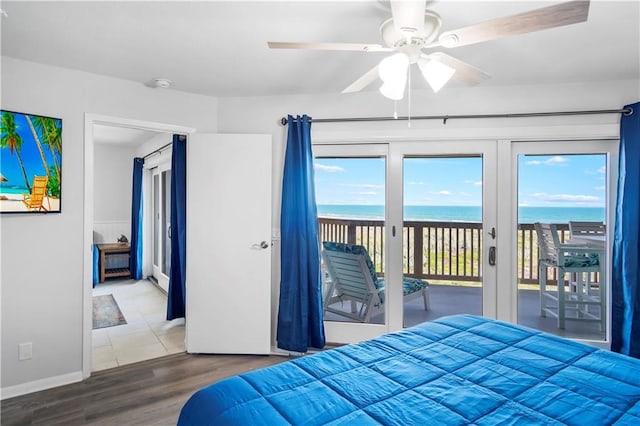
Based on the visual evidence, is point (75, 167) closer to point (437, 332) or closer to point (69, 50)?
point (69, 50)

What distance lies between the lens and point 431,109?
3211mm

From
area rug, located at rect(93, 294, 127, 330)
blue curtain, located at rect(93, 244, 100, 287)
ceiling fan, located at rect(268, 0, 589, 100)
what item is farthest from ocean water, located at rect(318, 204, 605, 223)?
blue curtain, located at rect(93, 244, 100, 287)

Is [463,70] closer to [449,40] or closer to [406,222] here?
[449,40]

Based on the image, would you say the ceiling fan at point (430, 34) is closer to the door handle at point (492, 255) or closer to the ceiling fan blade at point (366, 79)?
the ceiling fan blade at point (366, 79)

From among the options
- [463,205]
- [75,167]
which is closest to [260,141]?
[75,167]

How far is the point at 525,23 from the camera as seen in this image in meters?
1.38

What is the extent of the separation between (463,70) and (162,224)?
5.24m

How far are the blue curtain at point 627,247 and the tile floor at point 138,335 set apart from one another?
3.67 m

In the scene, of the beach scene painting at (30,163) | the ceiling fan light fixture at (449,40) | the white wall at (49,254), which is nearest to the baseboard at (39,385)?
the white wall at (49,254)

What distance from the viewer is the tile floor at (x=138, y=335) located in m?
3.21

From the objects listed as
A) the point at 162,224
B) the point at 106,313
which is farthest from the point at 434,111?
the point at 162,224

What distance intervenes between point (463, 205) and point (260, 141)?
6.18 feet

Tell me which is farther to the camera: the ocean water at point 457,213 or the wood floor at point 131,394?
the ocean water at point 457,213

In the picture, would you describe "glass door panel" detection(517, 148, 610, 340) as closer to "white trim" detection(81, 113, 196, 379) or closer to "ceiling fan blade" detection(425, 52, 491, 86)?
A: "ceiling fan blade" detection(425, 52, 491, 86)
